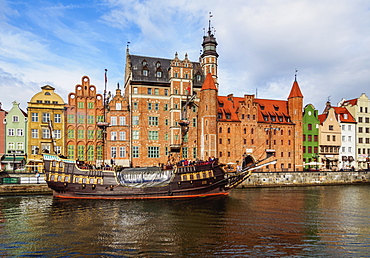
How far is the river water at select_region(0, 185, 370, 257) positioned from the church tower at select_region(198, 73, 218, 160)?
22056 millimetres

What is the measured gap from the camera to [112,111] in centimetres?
6462

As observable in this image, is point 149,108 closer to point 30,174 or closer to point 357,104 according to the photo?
point 30,174

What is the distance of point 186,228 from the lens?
2875 centimetres

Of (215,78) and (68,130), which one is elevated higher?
(215,78)

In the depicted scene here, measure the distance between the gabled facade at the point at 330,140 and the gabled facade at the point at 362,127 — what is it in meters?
7.57

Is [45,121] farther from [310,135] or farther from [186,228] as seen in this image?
[310,135]

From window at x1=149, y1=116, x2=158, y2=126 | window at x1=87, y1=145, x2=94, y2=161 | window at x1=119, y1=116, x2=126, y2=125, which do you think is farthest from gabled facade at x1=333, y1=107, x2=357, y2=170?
window at x1=87, y1=145, x2=94, y2=161

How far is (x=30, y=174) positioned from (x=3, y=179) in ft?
13.8

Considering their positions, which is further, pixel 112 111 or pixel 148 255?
pixel 112 111

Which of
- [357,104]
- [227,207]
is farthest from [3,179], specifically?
[357,104]

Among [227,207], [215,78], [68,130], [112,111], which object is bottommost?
[227,207]

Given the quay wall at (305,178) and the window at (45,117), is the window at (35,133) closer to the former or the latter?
the window at (45,117)

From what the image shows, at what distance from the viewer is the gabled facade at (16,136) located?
2405 inches

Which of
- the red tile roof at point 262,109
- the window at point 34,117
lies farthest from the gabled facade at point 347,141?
the window at point 34,117
